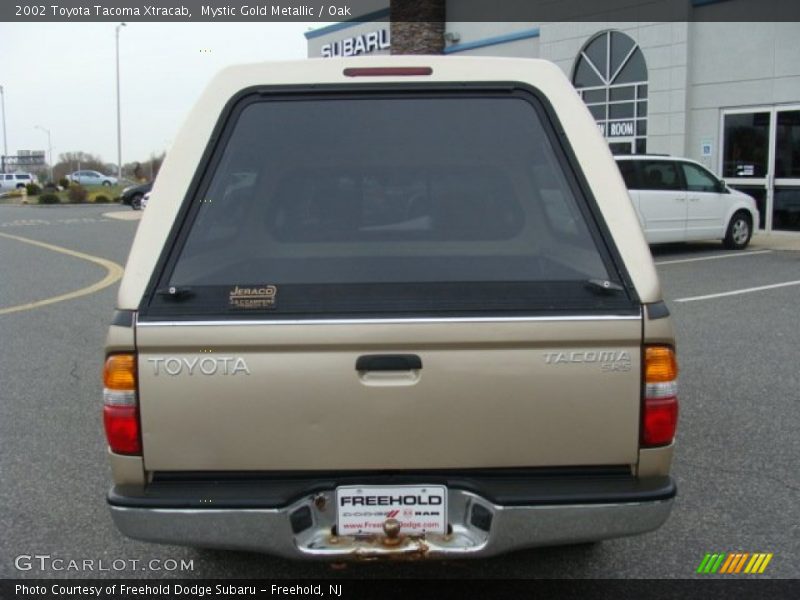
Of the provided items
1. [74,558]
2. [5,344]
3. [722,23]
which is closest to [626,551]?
[74,558]

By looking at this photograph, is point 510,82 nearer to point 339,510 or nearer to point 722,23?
point 339,510

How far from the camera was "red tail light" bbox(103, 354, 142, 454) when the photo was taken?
8.90 feet

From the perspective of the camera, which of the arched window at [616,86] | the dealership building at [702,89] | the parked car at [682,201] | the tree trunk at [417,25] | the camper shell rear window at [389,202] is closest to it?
the camper shell rear window at [389,202]

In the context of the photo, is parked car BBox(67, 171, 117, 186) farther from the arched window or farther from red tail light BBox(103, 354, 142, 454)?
red tail light BBox(103, 354, 142, 454)

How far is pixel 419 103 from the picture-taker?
3.13 metres

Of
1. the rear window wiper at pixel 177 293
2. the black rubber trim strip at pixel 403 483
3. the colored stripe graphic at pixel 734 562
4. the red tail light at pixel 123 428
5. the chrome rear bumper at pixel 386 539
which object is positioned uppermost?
the rear window wiper at pixel 177 293

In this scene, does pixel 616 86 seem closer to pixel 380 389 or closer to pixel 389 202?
pixel 389 202

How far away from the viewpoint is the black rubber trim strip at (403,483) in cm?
270

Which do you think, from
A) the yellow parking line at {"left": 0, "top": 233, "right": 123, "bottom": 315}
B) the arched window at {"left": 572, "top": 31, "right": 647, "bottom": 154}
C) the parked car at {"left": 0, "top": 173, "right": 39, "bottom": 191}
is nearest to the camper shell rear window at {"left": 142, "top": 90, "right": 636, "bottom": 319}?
the yellow parking line at {"left": 0, "top": 233, "right": 123, "bottom": 315}

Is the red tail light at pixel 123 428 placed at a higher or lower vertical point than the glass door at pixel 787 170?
lower

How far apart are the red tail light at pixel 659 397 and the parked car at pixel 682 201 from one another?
11419 millimetres

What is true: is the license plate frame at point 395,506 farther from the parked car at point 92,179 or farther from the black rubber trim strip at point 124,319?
the parked car at point 92,179

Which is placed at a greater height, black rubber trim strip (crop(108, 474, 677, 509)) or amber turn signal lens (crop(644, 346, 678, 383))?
amber turn signal lens (crop(644, 346, 678, 383))

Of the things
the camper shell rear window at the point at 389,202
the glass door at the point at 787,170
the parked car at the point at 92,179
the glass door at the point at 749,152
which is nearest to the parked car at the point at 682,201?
the glass door at the point at 787,170
